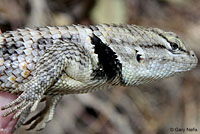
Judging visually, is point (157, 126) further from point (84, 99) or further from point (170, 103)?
point (84, 99)

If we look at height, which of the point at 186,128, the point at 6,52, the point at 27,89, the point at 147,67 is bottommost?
the point at 186,128

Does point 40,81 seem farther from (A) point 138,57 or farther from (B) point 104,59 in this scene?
(A) point 138,57

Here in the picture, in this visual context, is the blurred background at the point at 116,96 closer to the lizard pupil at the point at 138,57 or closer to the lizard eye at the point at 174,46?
the lizard eye at the point at 174,46

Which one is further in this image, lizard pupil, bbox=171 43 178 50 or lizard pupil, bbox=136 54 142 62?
lizard pupil, bbox=171 43 178 50

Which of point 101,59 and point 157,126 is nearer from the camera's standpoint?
point 101,59

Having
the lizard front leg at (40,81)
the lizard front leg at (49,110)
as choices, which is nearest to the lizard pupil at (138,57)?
the lizard front leg at (40,81)

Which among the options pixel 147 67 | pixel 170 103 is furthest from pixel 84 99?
pixel 147 67

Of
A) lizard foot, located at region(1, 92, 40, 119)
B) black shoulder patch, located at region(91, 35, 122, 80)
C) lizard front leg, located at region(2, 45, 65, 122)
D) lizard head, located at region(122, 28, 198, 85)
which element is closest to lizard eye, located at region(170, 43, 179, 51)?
lizard head, located at region(122, 28, 198, 85)

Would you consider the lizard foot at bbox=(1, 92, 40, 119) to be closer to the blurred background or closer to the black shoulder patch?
the black shoulder patch
